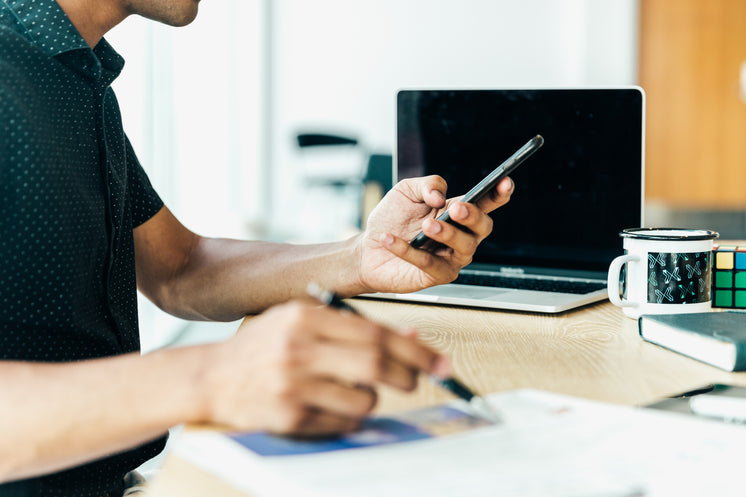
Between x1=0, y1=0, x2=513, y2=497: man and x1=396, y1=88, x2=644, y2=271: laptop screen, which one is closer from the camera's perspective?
x1=0, y1=0, x2=513, y2=497: man

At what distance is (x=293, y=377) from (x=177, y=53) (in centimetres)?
299

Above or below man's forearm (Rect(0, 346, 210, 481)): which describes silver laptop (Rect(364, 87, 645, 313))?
above

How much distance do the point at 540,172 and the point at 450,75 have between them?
3.97 metres

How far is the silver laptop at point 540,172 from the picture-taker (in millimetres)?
1108

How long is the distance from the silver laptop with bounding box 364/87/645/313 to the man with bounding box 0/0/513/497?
16 centimetres

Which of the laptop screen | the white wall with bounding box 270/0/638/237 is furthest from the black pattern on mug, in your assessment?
the white wall with bounding box 270/0/638/237

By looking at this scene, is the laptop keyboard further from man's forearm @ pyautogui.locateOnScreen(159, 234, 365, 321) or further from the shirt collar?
the shirt collar

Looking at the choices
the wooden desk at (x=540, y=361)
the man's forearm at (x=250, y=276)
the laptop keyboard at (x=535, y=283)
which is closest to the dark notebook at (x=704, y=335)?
the wooden desk at (x=540, y=361)

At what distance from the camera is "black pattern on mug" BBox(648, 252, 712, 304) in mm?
879

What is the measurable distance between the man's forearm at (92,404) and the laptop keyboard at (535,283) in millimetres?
677

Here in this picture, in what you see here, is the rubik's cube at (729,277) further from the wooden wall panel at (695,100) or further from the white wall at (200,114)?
the wooden wall panel at (695,100)

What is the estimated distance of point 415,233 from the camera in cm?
102

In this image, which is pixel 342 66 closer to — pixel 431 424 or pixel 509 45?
pixel 509 45

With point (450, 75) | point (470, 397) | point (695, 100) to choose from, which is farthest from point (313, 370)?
point (695, 100)
